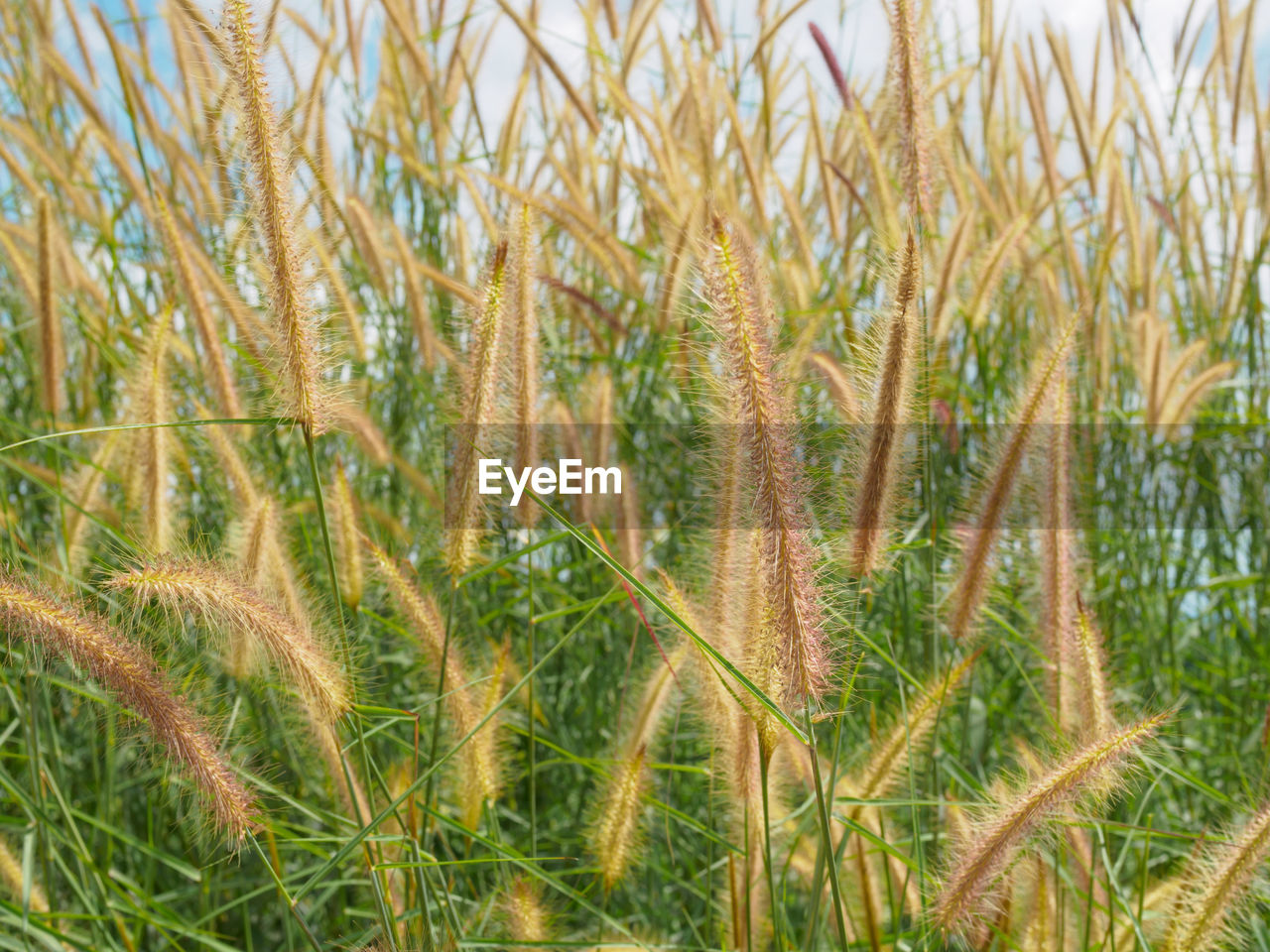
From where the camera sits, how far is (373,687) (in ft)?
7.41

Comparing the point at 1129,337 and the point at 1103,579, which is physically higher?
the point at 1129,337

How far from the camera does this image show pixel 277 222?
3.27 ft

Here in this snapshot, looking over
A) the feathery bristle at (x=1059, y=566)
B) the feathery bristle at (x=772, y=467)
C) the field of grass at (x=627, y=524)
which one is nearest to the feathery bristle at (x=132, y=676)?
the field of grass at (x=627, y=524)

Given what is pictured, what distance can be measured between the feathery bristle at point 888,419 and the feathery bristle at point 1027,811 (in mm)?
284

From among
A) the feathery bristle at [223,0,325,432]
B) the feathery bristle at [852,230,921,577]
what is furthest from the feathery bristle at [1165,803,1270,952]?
the feathery bristle at [223,0,325,432]

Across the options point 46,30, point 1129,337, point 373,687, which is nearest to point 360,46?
point 46,30

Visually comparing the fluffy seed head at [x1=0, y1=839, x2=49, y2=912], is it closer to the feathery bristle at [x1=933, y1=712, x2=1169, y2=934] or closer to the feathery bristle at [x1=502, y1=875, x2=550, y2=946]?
the feathery bristle at [x1=502, y1=875, x2=550, y2=946]

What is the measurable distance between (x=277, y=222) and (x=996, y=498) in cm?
92

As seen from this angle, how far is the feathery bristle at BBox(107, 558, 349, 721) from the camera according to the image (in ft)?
2.91

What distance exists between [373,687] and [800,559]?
Result: 5.44 feet

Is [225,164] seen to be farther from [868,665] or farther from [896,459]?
[868,665]

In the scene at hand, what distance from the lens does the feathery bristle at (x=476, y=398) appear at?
1140 millimetres

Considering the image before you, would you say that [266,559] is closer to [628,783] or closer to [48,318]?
[628,783]

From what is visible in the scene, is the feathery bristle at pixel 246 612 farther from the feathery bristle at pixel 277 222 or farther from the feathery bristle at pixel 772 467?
the feathery bristle at pixel 772 467
